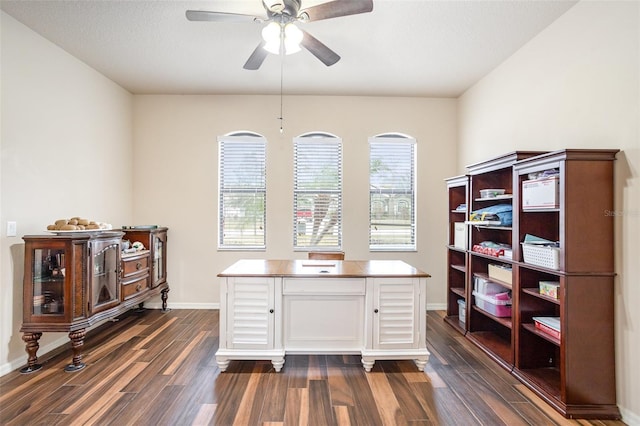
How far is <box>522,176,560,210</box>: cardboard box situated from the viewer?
219 cm

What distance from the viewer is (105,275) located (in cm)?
301

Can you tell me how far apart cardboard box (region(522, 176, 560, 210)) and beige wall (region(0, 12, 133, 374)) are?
430cm

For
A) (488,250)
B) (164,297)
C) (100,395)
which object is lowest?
(100,395)

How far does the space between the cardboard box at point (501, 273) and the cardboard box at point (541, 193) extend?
65 cm

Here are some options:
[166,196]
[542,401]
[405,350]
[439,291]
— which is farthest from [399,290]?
[166,196]

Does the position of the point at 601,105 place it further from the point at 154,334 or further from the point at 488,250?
the point at 154,334

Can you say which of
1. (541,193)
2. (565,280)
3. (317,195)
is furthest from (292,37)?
(565,280)

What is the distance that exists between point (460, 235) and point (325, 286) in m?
1.97

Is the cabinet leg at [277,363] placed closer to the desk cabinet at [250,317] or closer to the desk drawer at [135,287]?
the desk cabinet at [250,317]

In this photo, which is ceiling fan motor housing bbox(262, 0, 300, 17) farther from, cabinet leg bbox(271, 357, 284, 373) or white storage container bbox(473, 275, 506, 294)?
white storage container bbox(473, 275, 506, 294)

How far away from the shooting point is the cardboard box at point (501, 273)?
110 inches

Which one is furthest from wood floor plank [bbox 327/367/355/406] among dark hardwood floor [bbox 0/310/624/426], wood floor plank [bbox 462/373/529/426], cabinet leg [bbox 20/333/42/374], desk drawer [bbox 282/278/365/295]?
cabinet leg [bbox 20/333/42/374]

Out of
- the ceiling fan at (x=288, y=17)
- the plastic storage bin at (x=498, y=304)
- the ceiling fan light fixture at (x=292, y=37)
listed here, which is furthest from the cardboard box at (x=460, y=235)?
the ceiling fan light fixture at (x=292, y=37)

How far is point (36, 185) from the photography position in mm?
2867
